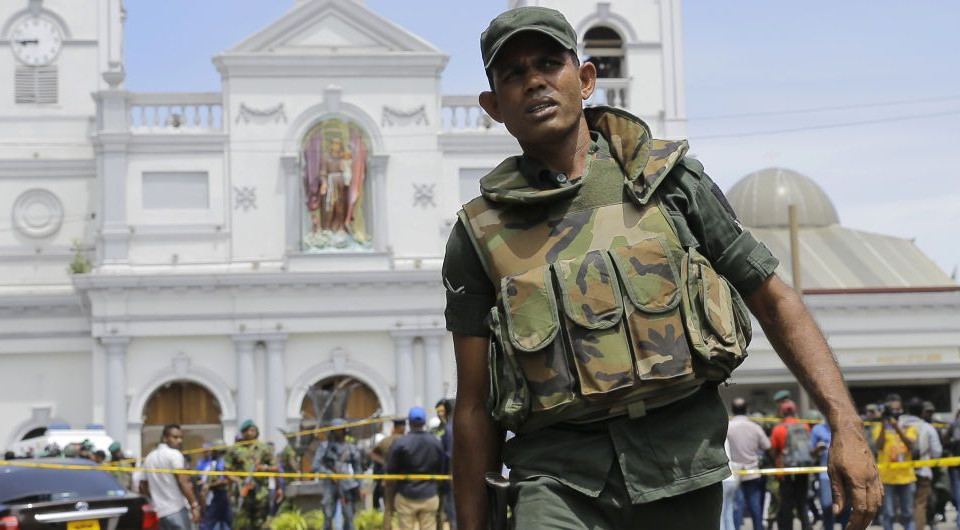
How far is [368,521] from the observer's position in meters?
18.3

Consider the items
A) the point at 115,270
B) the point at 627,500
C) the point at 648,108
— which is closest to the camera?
the point at 627,500

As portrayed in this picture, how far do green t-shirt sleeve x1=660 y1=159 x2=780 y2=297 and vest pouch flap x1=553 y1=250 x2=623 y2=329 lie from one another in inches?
9.7

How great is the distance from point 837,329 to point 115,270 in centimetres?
1849

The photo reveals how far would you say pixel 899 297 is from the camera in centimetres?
3972

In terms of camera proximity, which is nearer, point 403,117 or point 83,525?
point 83,525

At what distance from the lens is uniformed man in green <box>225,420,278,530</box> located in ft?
56.8

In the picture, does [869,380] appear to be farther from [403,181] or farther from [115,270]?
[115,270]

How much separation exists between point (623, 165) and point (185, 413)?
3374 cm

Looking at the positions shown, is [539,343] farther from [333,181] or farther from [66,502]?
[333,181]

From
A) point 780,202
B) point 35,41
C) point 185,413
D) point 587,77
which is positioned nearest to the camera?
point 587,77

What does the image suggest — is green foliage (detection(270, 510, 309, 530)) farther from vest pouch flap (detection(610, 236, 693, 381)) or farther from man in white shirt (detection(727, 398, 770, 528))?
vest pouch flap (detection(610, 236, 693, 381))

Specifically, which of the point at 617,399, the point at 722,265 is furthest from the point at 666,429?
the point at 722,265

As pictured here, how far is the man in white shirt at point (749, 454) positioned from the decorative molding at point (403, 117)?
77.1 ft

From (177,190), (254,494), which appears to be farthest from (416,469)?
(177,190)
